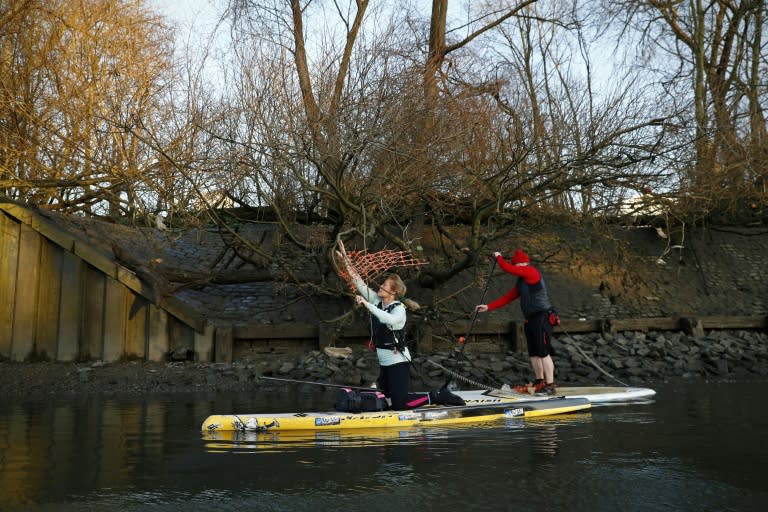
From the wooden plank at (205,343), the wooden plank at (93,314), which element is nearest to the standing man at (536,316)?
the wooden plank at (205,343)

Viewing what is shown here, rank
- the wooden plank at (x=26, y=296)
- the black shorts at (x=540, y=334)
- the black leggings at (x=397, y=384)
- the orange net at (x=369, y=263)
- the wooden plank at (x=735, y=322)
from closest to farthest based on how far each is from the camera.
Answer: the black leggings at (x=397, y=384), the orange net at (x=369, y=263), the black shorts at (x=540, y=334), the wooden plank at (x=26, y=296), the wooden plank at (x=735, y=322)

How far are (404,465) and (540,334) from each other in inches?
205

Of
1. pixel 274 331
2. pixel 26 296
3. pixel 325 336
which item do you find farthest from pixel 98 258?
pixel 325 336

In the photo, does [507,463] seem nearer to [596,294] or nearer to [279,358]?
[279,358]

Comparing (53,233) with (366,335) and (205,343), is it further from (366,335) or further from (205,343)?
(366,335)

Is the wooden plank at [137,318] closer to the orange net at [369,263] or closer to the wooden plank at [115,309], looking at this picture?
the wooden plank at [115,309]

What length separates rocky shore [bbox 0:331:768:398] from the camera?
1483 cm

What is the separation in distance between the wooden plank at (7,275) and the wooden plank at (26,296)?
0.08 m

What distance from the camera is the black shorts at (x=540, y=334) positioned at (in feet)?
36.9

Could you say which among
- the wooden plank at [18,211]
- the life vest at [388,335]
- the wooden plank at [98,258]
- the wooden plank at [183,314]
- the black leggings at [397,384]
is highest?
the wooden plank at [18,211]

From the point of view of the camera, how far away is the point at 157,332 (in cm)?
1673

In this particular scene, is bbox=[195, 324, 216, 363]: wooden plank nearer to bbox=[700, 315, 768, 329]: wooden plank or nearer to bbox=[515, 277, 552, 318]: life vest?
bbox=[515, 277, 552, 318]: life vest

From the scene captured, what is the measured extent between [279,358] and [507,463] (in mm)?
A: 10710

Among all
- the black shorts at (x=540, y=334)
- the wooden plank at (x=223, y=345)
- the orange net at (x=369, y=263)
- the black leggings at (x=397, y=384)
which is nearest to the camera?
the black leggings at (x=397, y=384)
